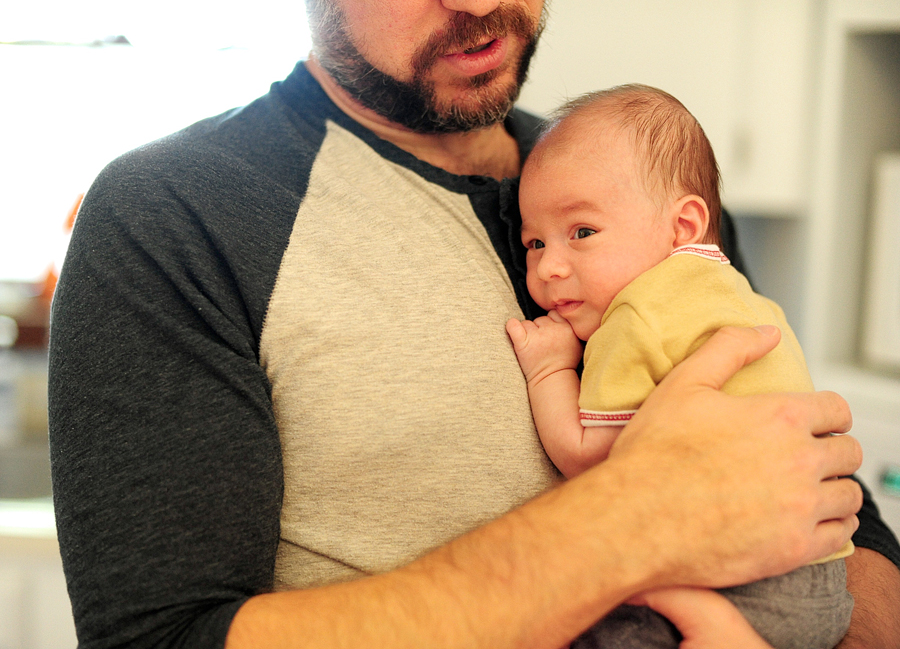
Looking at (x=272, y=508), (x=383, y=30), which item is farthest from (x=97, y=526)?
(x=383, y=30)

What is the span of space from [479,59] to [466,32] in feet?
0.14

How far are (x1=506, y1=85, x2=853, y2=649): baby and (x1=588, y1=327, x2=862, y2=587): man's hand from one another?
0.14 ft

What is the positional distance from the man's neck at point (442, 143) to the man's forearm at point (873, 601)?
76 centimetres

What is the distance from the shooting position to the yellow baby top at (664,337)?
75 centimetres

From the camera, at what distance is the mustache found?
0.92m

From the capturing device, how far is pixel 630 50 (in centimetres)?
199

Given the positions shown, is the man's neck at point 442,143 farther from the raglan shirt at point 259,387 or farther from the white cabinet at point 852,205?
the white cabinet at point 852,205

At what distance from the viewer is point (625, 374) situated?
0.76 m

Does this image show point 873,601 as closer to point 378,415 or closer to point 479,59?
point 378,415

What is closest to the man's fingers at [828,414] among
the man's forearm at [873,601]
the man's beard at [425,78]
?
the man's forearm at [873,601]

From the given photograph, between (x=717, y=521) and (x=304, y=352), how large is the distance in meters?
0.46

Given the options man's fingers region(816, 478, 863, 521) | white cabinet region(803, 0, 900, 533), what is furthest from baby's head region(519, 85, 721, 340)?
white cabinet region(803, 0, 900, 533)

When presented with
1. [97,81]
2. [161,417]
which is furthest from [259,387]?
[97,81]

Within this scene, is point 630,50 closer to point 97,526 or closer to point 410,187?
point 410,187
